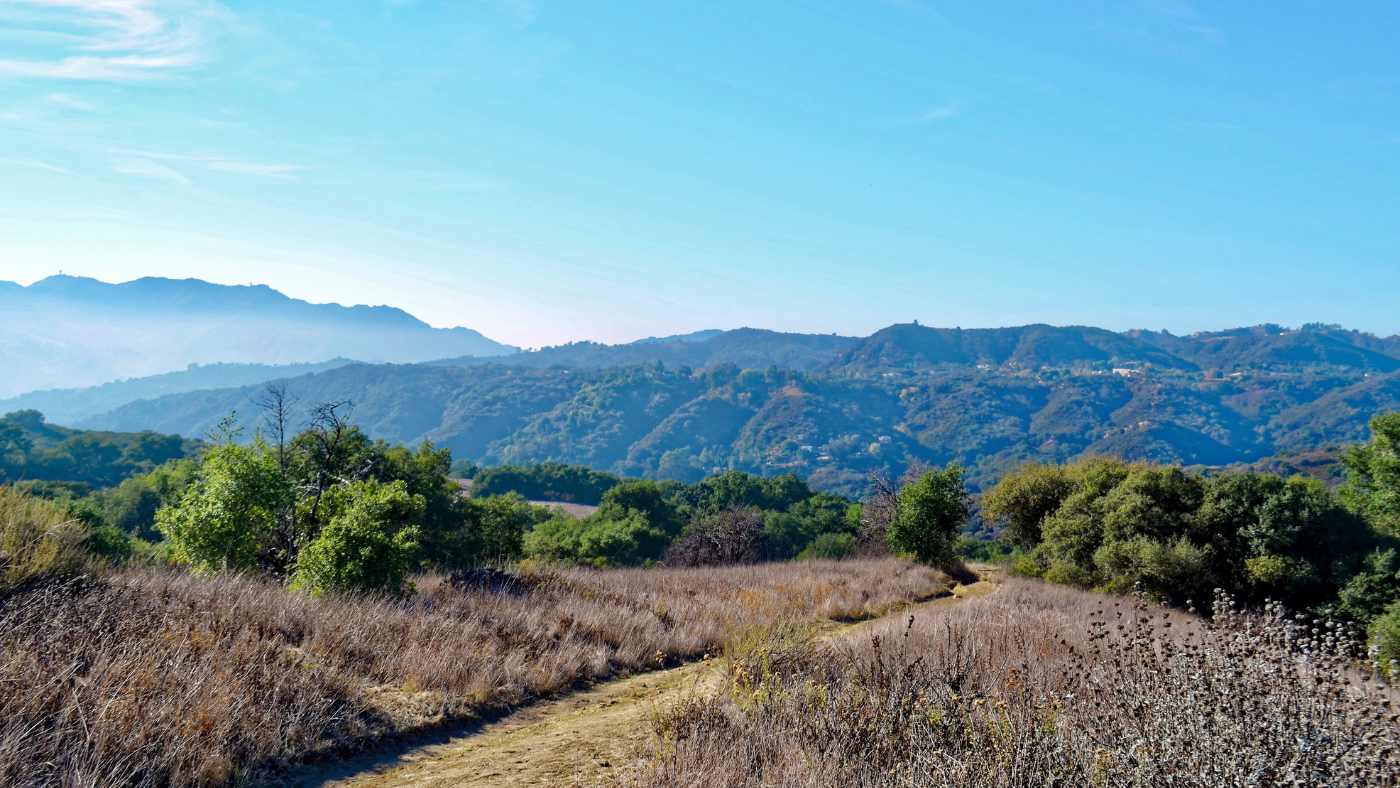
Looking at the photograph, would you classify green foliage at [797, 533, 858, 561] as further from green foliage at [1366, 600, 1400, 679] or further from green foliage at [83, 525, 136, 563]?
green foliage at [83, 525, 136, 563]

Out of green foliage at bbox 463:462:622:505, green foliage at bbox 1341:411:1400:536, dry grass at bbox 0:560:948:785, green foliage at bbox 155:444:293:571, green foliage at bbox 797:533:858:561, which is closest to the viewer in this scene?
dry grass at bbox 0:560:948:785

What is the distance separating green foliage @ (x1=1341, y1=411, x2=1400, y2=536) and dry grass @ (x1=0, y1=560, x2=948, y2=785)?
23.6 meters

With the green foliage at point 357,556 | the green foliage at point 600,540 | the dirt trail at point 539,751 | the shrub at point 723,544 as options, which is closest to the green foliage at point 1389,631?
the dirt trail at point 539,751

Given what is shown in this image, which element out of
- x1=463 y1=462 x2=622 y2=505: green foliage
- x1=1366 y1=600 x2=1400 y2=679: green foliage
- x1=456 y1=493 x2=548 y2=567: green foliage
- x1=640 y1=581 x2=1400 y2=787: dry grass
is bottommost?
x1=463 y1=462 x2=622 y2=505: green foliage

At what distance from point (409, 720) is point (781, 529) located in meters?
45.1

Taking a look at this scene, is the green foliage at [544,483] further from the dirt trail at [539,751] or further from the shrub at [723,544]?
the dirt trail at [539,751]

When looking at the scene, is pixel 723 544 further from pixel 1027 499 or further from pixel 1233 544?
pixel 1233 544

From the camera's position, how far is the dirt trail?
4918 mm

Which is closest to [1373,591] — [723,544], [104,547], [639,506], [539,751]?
[539,751]

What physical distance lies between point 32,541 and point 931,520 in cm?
2100

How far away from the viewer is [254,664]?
571 centimetres

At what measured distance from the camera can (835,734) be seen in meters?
4.56

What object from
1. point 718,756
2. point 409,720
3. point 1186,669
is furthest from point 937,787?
point 409,720

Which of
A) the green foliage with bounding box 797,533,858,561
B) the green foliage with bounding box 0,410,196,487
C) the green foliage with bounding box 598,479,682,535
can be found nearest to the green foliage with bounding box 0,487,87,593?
the green foliage with bounding box 797,533,858,561
